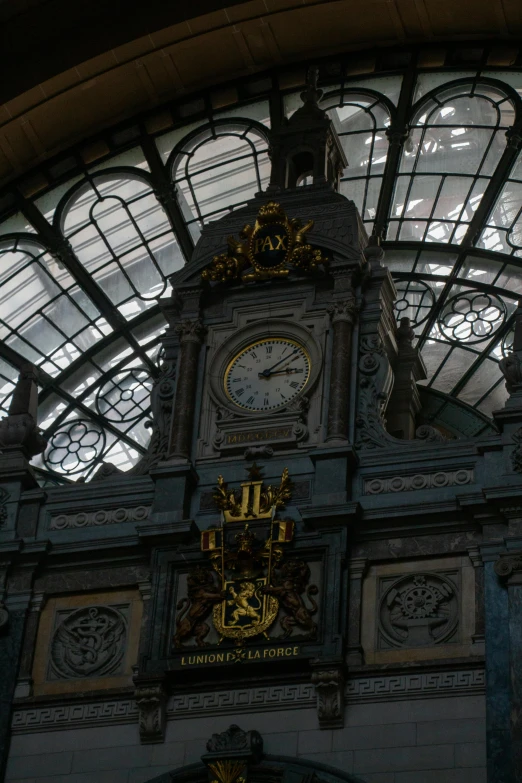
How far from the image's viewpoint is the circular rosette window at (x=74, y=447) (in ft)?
127

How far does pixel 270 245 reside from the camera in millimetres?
35156

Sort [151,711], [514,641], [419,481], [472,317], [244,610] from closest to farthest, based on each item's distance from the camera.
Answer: [514,641] < [151,711] < [244,610] < [419,481] < [472,317]

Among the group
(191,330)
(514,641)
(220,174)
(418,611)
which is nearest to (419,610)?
(418,611)

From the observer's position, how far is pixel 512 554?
98.7 feet

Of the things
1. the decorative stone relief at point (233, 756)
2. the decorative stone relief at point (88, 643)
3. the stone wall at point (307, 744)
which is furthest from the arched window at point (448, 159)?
the decorative stone relief at point (233, 756)

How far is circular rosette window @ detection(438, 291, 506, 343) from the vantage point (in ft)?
125

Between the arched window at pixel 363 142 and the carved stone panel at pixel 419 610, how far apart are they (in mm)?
10961

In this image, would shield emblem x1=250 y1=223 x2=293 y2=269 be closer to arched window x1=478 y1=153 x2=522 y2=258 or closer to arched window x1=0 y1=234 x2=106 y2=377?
arched window x1=478 y1=153 x2=522 y2=258

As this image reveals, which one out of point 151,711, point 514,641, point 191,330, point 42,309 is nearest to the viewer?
point 514,641

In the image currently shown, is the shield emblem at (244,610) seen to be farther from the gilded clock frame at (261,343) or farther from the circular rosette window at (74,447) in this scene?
the circular rosette window at (74,447)

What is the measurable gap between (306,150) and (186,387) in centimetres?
604

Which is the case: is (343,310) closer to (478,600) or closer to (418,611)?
(418,611)

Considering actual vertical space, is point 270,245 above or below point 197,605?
above

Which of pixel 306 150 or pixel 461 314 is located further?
pixel 461 314
